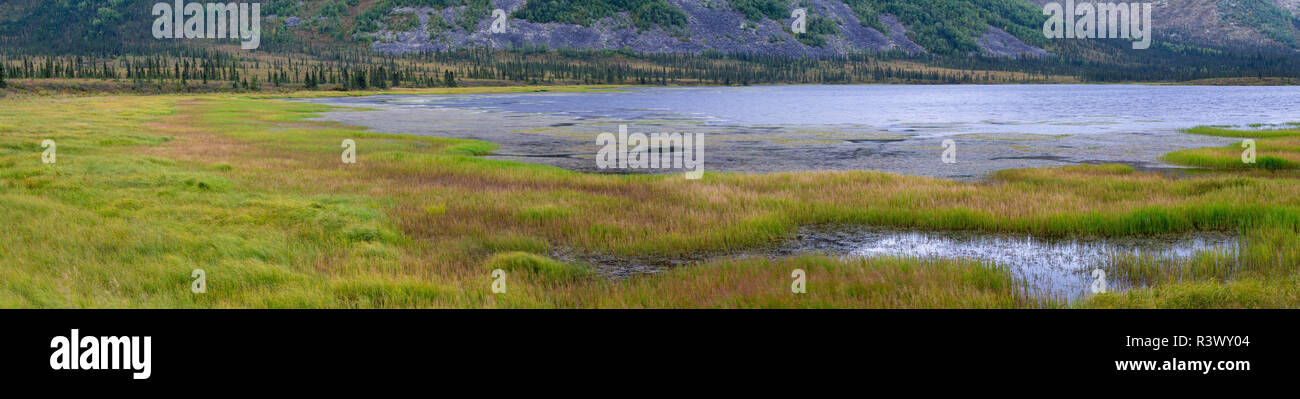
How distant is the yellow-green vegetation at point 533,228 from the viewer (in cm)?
1041

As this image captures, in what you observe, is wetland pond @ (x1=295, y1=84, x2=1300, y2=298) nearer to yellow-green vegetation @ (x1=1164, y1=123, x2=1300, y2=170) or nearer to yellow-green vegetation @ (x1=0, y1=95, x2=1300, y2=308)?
yellow-green vegetation @ (x1=0, y1=95, x2=1300, y2=308)

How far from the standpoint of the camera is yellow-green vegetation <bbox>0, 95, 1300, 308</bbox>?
10.4 metres

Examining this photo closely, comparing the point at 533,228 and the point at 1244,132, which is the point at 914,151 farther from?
the point at 533,228

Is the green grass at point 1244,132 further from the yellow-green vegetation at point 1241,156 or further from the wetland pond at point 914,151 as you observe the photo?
the yellow-green vegetation at point 1241,156

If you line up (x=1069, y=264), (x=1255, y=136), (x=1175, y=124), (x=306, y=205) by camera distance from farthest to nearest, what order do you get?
(x=1175, y=124) → (x=1255, y=136) → (x=306, y=205) → (x=1069, y=264)

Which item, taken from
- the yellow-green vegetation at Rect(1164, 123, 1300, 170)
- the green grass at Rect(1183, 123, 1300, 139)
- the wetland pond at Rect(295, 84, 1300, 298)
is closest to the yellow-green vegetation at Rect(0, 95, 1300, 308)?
the wetland pond at Rect(295, 84, 1300, 298)

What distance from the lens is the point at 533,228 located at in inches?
669

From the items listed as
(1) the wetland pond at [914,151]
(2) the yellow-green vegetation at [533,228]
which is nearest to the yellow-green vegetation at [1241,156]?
(1) the wetland pond at [914,151]

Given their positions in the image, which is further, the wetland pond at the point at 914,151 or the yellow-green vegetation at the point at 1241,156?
the yellow-green vegetation at the point at 1241,156

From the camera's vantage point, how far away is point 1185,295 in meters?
9.70

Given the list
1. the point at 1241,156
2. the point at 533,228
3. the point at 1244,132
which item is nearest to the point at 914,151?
the point at 1241,156
